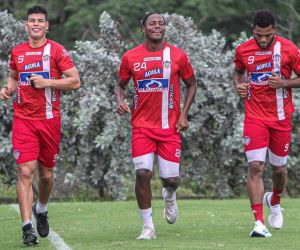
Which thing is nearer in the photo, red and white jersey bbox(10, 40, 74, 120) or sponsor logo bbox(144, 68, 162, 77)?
red and white jersey bbox(10, 40, 74, 120)

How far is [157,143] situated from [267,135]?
128 cm

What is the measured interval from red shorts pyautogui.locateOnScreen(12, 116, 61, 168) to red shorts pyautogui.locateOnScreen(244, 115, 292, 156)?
2.16m

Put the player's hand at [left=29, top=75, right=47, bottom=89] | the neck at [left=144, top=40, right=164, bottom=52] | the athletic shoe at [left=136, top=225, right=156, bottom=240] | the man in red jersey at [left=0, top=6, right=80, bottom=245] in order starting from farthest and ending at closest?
1. the neck at [left=144, top=40, right=164, bottom=52]
2. the athletic shoe at [left=136, top=225, right=156, bottom=240]
3. the man in red jersey at [left=0, top=6, right=80, bottom=245]
4. the player's hand at [left=29, top=75, right=47, bottom=89]

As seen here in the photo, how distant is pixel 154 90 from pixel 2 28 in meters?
8.14

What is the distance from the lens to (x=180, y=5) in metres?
28.6

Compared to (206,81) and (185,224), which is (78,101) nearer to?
(206,81)

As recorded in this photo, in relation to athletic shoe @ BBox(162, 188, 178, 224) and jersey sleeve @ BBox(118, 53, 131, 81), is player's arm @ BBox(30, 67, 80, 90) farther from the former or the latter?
athletic shoe @ BBox(162, 188, 178, 224)

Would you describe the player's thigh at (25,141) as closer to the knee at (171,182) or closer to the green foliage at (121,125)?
the knee at (171,182)

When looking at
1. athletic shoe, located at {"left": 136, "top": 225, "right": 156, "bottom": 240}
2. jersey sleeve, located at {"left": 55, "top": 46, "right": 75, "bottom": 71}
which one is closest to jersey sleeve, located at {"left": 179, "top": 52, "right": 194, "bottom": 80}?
jersey sleeve, located at {"left": 55, "top": 46, "right": 75, "bottom": 71}

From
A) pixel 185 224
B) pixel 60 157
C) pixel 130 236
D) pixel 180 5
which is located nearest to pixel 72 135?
pixel 60 157

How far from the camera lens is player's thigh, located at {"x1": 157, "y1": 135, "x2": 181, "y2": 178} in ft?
41.1

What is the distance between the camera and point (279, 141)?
13.0 meters

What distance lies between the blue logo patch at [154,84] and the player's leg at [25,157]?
1.30 metres

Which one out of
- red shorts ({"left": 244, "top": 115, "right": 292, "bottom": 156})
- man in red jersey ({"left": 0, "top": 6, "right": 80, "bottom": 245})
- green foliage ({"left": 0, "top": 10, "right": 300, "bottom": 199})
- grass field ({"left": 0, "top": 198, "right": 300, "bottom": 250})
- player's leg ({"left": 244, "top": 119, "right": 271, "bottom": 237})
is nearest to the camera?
grass field ({"left": 0, "top": 198, "right": 300, "bottom": 250})
